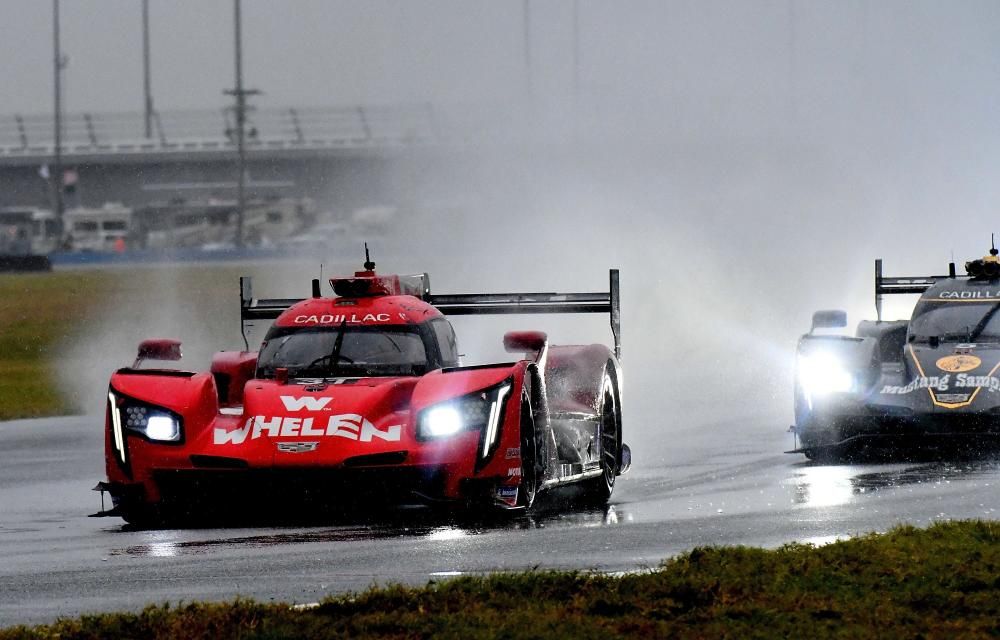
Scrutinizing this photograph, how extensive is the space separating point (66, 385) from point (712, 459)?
49.6ft

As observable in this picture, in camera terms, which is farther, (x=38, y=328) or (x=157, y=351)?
(x=38, y=328)

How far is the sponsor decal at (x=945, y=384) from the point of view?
A: 15.3 meters

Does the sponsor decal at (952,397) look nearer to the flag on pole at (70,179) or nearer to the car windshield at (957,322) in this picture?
the car windshield at (957,322)

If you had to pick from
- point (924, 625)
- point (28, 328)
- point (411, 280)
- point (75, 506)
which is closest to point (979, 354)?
point (411, 280)

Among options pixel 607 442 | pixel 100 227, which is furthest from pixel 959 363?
pixel 100 227

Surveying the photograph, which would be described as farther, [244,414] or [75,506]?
[75,506]

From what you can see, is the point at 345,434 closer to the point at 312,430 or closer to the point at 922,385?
the point at 312,430

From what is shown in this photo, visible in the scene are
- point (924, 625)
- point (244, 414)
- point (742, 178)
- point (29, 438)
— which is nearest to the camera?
point (924, 625)

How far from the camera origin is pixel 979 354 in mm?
15742

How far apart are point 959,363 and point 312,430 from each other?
6474 millimetres

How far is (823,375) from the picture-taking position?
1598cm

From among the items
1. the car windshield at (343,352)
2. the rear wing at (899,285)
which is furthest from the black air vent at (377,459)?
the rear wing at (899,285)

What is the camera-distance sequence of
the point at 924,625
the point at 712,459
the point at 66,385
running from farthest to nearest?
1. the point at 66,385
2. the point at 712,459
3. the point at 924,625

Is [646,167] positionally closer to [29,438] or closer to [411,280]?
[29,438]
